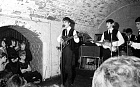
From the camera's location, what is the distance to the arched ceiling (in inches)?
146

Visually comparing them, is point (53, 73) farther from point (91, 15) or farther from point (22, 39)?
point (91, 15)

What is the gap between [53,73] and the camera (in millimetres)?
5043

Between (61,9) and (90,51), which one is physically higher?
(61,9)

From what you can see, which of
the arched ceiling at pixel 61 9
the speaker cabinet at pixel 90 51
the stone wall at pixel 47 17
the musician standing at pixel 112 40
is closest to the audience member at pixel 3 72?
the stone wall at pixel 47 17

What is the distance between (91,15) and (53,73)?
2923mm

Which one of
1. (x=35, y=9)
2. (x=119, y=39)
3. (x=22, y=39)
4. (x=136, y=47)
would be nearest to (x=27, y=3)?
(x=35, y=9)

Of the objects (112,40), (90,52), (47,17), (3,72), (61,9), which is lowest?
(3,72)

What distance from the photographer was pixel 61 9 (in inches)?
187

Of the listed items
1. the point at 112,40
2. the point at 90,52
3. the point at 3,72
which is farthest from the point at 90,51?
the point at 3,72

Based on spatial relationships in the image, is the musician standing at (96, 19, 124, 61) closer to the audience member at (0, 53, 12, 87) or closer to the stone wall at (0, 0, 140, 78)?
the stone wall at (0, 0, 140, 78)

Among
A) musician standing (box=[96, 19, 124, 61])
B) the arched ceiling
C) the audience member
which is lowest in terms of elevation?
the audience member

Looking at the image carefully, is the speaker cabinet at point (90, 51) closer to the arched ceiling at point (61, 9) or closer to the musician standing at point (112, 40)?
the arched ceiling at point (61, 9)

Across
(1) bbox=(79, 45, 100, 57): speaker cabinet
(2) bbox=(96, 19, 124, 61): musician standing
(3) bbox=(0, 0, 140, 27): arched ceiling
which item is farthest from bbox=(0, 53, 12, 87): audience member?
(1) bbox=(79, 45, 100, 57): speaker cabinet

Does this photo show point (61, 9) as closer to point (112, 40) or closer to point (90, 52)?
point (112, 40)
